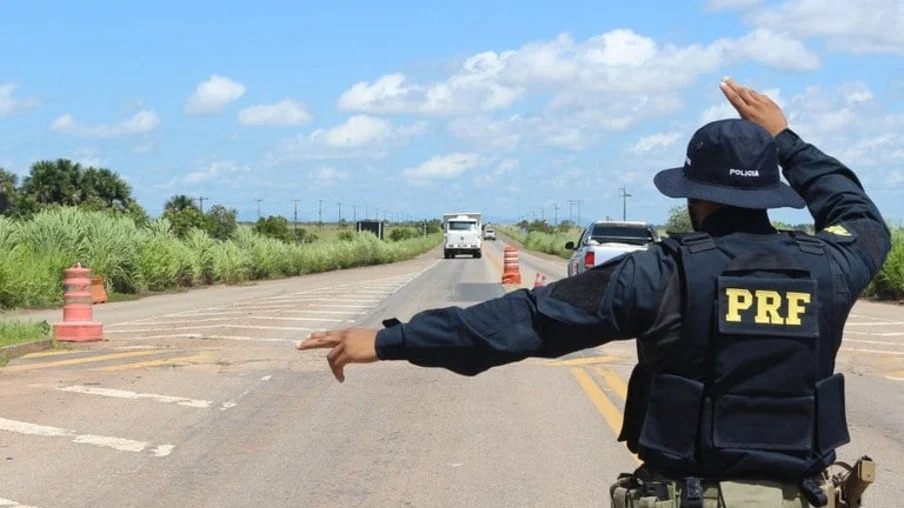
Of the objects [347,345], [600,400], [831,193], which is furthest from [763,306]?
[600,400]

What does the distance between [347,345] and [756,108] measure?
1.50 meters

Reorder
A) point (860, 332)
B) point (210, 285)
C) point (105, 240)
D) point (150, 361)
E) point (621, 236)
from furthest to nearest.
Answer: point (210, 285), point (105, 240), point (621, 236), point (860, 332), point (150, 361)

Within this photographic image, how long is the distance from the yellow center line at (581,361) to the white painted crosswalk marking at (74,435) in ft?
20.3

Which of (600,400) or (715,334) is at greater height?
(715,334)

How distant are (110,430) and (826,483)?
7154 millimetres

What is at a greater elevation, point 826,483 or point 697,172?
point 697,172

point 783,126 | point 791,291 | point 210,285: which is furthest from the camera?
point 210,285

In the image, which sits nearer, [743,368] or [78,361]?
[743,368]

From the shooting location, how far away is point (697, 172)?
3.17m

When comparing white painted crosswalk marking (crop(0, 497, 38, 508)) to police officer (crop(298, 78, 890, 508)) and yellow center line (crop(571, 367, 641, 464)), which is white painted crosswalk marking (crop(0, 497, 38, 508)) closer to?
yellow center line (crop(571, 367, 641, 464))

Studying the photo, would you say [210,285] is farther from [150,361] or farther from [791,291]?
[791,291]

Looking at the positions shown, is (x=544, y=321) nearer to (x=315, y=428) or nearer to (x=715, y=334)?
(x=715, y=334)

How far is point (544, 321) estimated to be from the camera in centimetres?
303

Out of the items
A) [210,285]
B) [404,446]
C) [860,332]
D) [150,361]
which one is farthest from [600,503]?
[210,285]
